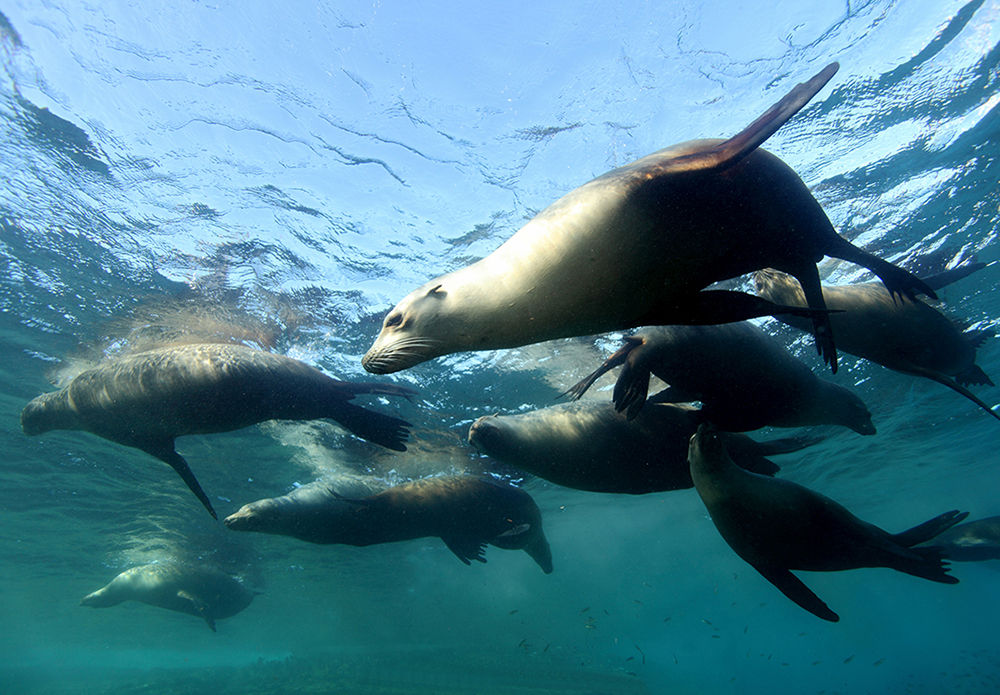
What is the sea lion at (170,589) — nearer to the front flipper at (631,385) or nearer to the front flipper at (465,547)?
the front flipper at (465,547)

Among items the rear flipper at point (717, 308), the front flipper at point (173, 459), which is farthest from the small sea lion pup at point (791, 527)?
the front flipper at point (173, 459)

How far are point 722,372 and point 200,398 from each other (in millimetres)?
4172

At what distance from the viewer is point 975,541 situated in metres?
10.0

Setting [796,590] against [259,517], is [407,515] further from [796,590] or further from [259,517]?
[796,590]

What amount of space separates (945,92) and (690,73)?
10.2 feet

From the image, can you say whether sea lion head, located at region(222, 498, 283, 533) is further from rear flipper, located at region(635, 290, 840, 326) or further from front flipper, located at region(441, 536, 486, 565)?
rear flipper, located at region(635, 290, 840, 326)

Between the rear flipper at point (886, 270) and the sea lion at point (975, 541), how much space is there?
9.61 metres

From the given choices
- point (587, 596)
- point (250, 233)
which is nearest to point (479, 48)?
point (250, 233)

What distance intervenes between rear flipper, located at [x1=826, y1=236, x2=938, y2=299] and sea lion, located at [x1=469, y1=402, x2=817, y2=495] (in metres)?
1.35

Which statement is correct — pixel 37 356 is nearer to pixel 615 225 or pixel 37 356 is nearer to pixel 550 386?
pixel 550 386

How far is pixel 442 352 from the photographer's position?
223cm

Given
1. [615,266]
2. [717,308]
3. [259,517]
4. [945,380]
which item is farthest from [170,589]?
[945,380]

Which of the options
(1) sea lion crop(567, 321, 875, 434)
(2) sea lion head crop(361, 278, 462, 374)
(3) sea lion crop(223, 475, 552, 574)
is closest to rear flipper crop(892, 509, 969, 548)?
(1) sea lion crop(567, 321, 875, 434)

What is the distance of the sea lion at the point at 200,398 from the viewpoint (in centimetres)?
400
